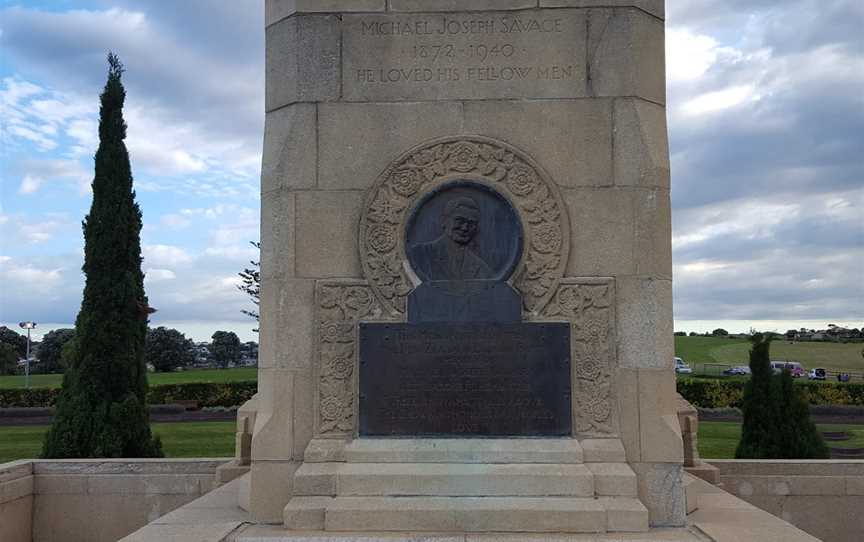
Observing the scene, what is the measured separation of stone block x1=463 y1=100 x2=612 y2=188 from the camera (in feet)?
22.3

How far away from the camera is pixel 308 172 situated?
6.90 meters

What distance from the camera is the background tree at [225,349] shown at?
234 feet

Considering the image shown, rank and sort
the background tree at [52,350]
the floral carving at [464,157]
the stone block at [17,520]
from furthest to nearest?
the background tree at [52,350], the stone block at [17,520], the floral carving at [464,157]

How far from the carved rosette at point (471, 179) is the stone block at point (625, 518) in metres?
1.72

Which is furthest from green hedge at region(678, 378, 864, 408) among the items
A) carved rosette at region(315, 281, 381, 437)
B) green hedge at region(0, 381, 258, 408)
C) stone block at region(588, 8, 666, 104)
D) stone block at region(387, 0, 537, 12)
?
carved rosette at region(315, 281, 381, 437)

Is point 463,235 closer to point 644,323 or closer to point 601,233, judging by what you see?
point 601,233

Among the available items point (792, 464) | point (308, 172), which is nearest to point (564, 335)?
point (308, 172)

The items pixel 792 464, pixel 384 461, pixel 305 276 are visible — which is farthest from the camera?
pixel 792 464

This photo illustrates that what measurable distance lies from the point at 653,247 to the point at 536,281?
3.51 ft

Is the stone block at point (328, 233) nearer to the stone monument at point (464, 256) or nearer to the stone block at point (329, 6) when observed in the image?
the stone monument at point (464, 256)

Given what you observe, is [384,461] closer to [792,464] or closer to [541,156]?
[541,156]

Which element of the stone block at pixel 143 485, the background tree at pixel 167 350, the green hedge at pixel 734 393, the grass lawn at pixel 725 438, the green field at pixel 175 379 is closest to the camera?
the stone block at pixel 143 485

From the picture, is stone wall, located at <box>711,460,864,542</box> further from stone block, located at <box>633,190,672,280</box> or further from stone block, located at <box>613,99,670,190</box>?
stone block, located at <box>613,99,670,190</box>

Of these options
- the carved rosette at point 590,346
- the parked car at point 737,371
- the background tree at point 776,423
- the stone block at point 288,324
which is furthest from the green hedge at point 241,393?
the stone block at point 288,324
